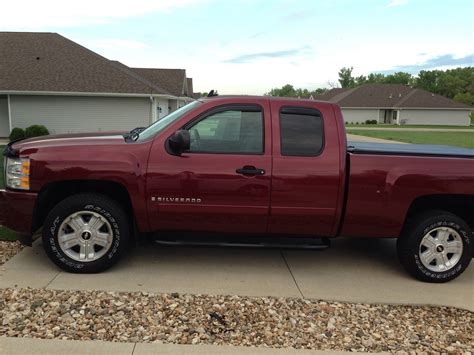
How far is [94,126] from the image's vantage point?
23.2 meters

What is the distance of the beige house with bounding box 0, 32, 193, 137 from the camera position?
22.3 meters

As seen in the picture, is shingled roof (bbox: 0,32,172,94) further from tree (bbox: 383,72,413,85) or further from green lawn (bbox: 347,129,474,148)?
tree (bbox: 383,72,413,85)

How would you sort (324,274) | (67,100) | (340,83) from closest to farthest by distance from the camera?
(324,274) < (67,100) < (340,83)

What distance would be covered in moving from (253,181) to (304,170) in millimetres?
529

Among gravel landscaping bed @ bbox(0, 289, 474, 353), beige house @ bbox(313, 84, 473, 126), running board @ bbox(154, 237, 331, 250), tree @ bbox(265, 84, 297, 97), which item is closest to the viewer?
gravel landscaping bed @ bbox(0, 289, 474, 353)

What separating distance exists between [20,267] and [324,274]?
3284 millimetres

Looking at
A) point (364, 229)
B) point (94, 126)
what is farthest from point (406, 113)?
point (364, 229)

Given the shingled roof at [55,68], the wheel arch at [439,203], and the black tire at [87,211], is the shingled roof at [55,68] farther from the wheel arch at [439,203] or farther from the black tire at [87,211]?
the wheel arch at [439,203]

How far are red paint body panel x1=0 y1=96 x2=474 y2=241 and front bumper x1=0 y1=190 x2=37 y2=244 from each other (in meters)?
0.01

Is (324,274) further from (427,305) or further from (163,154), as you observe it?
(163,154)

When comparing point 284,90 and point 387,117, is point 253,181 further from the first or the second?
point 284,90

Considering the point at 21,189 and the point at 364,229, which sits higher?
the point at 21,189

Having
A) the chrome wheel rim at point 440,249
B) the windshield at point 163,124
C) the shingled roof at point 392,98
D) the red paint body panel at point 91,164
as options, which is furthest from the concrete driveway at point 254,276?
the shingled roof at point 392,98

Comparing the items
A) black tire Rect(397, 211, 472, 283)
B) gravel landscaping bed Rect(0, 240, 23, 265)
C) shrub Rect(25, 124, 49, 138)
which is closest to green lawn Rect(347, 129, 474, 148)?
shrub Rect(25, 124, 49, 138)
